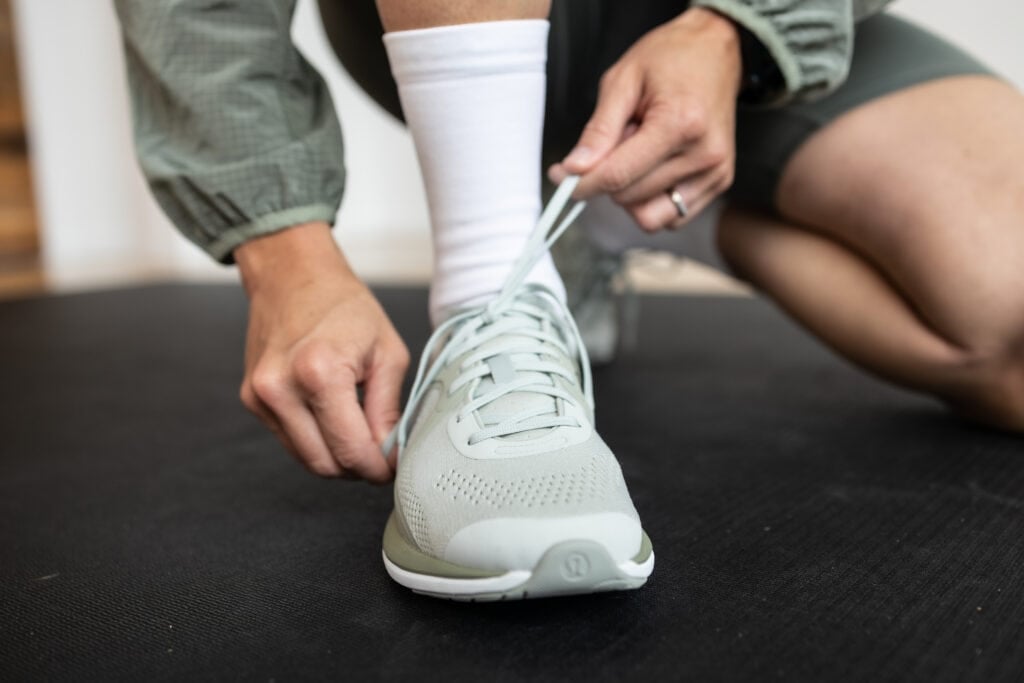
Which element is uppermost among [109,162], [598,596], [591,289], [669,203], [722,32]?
[722,32]

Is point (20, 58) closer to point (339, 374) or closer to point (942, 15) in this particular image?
point (942, 15)

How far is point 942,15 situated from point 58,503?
2.09 meters

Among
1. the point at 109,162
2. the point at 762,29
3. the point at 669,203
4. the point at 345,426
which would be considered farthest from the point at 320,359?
the point at 109,162

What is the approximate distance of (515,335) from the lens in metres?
0.54

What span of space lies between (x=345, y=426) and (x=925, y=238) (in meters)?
0.50

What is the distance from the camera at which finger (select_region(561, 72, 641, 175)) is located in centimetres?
55

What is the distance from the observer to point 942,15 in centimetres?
203

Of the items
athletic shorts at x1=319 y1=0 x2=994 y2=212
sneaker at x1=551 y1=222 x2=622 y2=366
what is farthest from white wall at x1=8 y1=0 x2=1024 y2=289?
athletic shorts at x1=319 y1=0 x2=994 y2=212

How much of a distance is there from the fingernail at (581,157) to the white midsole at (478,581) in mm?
241

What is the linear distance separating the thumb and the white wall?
2.15 meters

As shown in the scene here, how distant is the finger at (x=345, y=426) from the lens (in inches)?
20.1

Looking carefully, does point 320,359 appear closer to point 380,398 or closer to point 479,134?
point 380,398

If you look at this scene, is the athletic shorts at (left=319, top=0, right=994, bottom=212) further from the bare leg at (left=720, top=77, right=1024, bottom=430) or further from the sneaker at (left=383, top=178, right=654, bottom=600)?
the sneaker at (left=383, top=178, right=654, bottom=600)

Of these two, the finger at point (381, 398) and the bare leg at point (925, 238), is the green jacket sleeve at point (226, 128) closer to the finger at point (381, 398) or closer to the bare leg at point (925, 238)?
the finger at point (381, 398)
